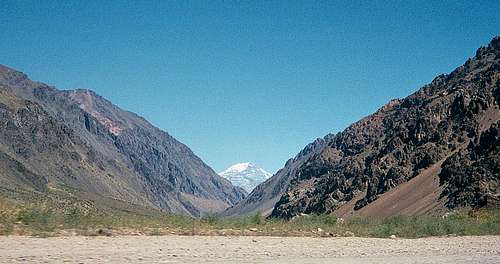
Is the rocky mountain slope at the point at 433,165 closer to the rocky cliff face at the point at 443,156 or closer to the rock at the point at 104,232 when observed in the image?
the rocky cliff face at the point at 443,156

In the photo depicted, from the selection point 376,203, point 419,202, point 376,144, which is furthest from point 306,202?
point 419,202

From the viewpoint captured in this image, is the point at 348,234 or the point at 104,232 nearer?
the point at 104,232

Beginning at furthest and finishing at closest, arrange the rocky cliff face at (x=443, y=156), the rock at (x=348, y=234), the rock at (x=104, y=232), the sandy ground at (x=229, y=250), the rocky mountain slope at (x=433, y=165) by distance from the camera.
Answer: the rocky cliff face at (x=443, y=156)
the rocky mountain slope at (x=433, y=165)
the rock at (x=348, y=234)
the rock at (x=104, y=232)
the sandy ground at (x=229, y=250)

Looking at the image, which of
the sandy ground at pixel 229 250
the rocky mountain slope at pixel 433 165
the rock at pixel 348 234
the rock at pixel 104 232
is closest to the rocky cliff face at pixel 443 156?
the rocky mountain slope at pixel 433 165

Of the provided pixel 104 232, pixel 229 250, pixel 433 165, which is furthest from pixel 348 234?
pixel 433 165

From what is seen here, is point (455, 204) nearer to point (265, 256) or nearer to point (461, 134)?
point (461, 134)

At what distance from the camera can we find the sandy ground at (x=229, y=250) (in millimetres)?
17844

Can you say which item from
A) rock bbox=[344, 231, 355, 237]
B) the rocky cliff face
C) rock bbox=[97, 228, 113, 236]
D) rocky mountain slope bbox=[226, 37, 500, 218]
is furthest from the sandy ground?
the rocky cliff face

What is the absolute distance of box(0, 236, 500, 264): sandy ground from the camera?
58.5 ft

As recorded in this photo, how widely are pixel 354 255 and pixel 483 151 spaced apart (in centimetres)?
9275

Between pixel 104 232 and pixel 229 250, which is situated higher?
pixel 104 232

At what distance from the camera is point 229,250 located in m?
22.0

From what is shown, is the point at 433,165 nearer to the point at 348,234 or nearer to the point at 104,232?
the point at 348,234

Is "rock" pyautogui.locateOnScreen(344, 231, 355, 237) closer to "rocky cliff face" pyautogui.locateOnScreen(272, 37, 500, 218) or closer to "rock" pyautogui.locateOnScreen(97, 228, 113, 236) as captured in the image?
"rock" pyautogui.locateOnScreen(97, 228, 113, 236)
